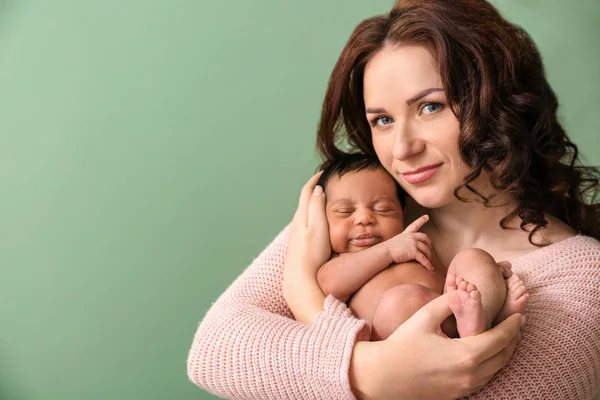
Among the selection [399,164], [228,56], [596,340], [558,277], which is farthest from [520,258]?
[228,56]

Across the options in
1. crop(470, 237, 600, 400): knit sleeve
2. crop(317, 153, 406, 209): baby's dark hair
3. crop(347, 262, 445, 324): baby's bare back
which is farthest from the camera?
crop(317, 153, 406, 209): baby's dark hair

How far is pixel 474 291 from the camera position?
128 centimetres

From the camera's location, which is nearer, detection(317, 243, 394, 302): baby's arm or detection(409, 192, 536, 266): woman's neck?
detection(317, 243, 394, 302): baby's arm

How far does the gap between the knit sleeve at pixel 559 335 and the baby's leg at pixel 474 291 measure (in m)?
0.12

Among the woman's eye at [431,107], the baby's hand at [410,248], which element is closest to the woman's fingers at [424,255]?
the baby's hand at [410,248]

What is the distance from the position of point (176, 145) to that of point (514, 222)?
46.6 inches

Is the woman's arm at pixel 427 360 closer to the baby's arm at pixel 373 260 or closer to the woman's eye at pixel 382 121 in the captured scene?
the baby's arm at pixel 373 260

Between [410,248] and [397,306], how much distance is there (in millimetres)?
184

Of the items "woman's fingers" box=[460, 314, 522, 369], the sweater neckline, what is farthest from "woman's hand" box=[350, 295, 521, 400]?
the sweater neckline

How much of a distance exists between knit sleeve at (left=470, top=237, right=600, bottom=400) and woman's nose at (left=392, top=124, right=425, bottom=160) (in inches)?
14.9

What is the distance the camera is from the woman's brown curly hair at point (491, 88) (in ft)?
5.23

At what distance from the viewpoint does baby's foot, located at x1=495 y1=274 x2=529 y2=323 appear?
1379 millimetres

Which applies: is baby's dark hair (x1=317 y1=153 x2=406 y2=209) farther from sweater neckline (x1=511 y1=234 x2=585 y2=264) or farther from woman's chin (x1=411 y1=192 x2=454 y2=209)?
sweater neckline (x1=511 y1=234 x2=585 y2=264)

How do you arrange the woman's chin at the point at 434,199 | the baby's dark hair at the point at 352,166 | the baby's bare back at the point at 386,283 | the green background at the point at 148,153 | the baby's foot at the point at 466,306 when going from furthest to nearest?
the green background at the point at 148,153, the baby's dark hair at the point at 352,166, the woman's chin at the point at 434,199, the baby's bare back at the point at 386,283, the baby's foot at the point at 466,306
